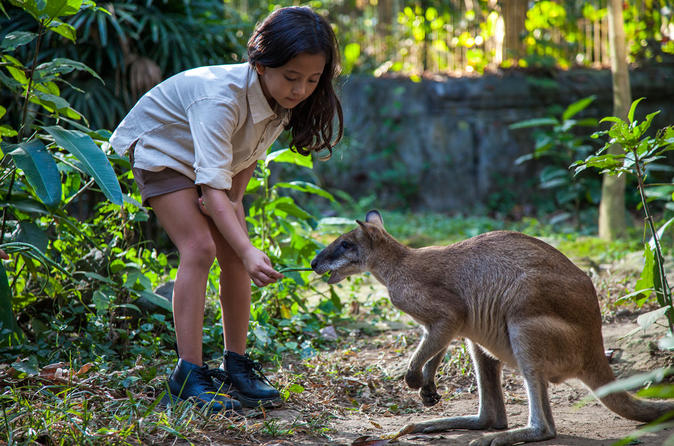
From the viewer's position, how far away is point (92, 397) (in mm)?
2736

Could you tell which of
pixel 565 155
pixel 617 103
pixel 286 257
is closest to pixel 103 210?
pixel 286 257

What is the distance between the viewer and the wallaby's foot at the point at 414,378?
10.3 feet

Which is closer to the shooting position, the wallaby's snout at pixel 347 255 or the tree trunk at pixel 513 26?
the wallaby's snout at pixel 347 255

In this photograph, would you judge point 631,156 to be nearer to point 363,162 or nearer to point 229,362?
point 229,362

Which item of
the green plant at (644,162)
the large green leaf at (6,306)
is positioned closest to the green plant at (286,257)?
the large green leaf at (6,306)

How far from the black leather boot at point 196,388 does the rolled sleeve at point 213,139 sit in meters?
0.84

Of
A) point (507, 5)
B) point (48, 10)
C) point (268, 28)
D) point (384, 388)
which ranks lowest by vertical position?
point (384, 388)

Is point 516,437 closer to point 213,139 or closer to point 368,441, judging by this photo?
point 368,441

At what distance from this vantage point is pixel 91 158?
2965 millimetres

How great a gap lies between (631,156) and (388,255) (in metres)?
1.29

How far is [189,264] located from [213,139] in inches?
22.7

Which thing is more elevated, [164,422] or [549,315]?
[549,315]

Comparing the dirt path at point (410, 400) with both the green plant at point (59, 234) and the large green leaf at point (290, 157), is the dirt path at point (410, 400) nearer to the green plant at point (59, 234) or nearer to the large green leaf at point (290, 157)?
the green plant at point (59, 234)

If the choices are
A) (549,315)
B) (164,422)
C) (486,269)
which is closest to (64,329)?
(164,422)
